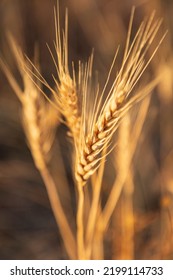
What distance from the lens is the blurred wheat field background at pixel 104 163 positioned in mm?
1206

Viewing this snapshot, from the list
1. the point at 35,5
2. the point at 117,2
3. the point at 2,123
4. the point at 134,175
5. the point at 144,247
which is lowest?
the point at 144,247

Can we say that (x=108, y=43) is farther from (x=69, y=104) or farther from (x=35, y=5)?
(x=69, y=104)

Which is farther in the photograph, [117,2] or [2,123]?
[117,2]

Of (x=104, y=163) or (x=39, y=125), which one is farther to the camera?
(x=104, y=163)

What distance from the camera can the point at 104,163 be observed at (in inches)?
50.4

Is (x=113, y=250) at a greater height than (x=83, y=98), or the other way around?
(x=83, y=98)

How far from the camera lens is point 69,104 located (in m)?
0.82

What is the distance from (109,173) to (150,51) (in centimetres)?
42

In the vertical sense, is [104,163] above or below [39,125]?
below

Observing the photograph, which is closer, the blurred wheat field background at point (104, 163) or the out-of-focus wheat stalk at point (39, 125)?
the out-of-focus wheat stalk at point (39, 125)

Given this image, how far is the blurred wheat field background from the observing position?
3.96ft

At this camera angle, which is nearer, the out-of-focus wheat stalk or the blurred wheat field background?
the out-of-focus wheat stalk
